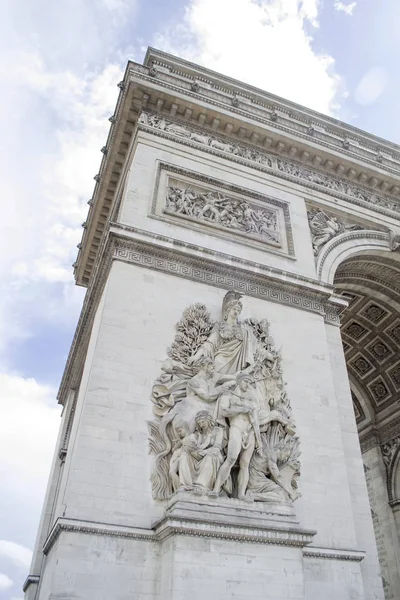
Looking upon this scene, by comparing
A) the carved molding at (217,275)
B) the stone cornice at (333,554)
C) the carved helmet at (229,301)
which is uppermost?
the carved molding at (217,275)

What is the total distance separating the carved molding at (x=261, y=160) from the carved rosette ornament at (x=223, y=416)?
4823 mm

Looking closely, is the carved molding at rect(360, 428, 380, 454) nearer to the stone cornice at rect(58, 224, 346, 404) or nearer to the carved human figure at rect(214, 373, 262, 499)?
the stone cornice at rect(58, 224, 346, 404)

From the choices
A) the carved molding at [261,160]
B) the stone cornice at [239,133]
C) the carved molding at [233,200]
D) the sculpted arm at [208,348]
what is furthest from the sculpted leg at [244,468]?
the carved molding at [261,160]

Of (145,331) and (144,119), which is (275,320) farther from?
(144,119)

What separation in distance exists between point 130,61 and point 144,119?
1.52 meters

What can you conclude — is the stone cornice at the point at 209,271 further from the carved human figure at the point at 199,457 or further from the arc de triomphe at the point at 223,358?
the carved human figure at the point at 199,457

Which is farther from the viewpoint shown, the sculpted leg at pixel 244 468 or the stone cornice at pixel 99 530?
the sculpted leg at pixel 244 468

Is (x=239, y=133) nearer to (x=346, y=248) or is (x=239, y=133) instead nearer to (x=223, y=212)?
(x=223, y=212)

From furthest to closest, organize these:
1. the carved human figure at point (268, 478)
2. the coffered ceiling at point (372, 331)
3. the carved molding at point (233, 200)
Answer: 1. the coffered ceiling at point (372, 331)
2. the carved molding at point (233, 200)
3. the carved human figure at point (268, 478)

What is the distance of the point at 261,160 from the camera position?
1323 cm

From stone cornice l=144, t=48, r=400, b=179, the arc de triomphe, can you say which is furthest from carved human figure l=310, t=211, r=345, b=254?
stone cornice l=144, t=48, r=400, b=179

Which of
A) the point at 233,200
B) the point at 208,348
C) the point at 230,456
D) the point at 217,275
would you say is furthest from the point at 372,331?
the point at 230,456

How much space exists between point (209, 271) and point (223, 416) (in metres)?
3.25

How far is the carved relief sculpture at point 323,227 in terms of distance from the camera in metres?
12.5
